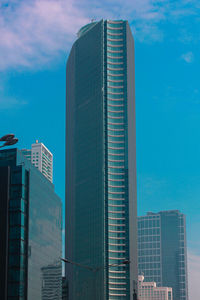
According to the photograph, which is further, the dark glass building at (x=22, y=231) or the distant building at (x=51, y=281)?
the distant building at (x=51, y=281)

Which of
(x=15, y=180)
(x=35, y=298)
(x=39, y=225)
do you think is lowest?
(x=35, y=298)

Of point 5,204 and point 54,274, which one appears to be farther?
point 54,274

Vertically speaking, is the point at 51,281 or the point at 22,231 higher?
the point at 22,231

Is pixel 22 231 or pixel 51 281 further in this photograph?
pixel 51 281

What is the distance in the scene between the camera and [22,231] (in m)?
140

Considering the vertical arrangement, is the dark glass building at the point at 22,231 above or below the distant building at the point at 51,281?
above

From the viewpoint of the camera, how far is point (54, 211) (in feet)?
602

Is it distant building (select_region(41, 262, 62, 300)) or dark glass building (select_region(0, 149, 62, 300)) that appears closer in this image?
dark glass building (select_region(0, 149, 62, 300))

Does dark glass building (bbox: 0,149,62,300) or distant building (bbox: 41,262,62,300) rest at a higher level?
dark glass building (bbox: 0,149,62,300)

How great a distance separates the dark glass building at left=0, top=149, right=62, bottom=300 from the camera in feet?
445

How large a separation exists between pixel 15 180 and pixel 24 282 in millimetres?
26176

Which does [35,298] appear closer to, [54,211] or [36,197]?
[36,197]

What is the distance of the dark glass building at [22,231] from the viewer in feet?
445

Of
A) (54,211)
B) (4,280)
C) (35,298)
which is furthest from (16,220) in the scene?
(54,211)
